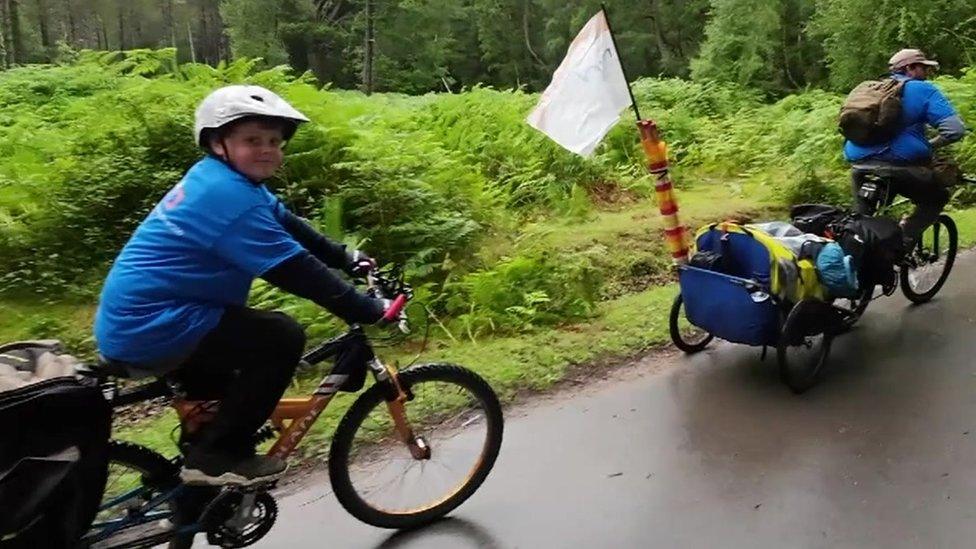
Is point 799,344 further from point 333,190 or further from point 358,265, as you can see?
point 333,190

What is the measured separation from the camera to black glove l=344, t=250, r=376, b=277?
147 inches

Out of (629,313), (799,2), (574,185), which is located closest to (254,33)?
(799,2)

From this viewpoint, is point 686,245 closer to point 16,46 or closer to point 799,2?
point 799,2

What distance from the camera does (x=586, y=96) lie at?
226 inches

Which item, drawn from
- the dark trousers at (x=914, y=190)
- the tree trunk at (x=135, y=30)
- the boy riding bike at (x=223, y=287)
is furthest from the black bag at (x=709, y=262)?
the tree trunk at (x=135, y=30)

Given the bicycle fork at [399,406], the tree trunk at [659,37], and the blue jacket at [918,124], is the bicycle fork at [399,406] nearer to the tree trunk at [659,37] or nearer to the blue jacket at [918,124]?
the blue jacket at [918,124]

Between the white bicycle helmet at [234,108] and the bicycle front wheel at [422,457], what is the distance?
53.5 inches

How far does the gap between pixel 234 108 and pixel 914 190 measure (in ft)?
18.1

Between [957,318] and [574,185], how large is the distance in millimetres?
5149

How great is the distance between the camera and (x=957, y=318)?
6551 mm

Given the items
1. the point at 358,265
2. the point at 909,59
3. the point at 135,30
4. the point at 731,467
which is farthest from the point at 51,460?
the point at 135,30

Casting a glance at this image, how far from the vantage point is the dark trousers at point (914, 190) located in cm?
635

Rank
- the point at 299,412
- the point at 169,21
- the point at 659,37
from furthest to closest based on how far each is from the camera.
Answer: the point at 169,21 < the point at 659,37 < the point at 299,412

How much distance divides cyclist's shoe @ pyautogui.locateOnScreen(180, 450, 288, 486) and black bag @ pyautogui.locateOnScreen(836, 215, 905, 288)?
14.1 ft
